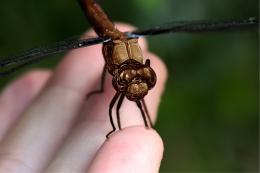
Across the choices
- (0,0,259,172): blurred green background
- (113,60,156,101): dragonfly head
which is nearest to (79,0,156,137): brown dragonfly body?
(113,60,156,101): dragonfly head

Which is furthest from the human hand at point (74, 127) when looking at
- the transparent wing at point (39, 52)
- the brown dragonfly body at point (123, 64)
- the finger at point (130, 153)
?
the transparent wing at point (39, 52)

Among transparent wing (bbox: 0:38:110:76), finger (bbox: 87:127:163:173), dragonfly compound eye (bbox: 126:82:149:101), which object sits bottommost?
finger (bbox: 87:127:163:173)

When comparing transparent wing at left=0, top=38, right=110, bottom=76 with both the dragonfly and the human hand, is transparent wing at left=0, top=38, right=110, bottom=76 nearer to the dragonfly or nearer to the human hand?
the dragonfly

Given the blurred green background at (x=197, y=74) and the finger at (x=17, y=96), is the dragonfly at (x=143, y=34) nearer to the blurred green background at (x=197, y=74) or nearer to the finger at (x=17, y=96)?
the finger at (x=17, y=96)

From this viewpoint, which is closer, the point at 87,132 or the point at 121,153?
the point at 121,153

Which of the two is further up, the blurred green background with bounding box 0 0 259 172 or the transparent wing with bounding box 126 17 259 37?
the transparent wing with bounding box 126 17 259 37

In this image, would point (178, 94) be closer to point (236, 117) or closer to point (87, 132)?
point (236, 117)

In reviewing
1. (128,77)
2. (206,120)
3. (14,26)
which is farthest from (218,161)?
(128,77)
